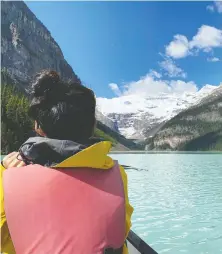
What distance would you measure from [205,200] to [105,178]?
17.8 m

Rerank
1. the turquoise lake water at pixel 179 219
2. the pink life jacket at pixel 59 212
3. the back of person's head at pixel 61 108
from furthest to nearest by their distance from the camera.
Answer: the turquoise lake water at pixel 179 219
the back of person's head at pixel 61 108
the pink life jacket at pixel 59 212

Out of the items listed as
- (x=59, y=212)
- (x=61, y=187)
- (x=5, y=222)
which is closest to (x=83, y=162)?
(x=61, y=187)

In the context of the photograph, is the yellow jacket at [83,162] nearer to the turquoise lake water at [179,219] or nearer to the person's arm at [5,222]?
the person's arm at [5,222]

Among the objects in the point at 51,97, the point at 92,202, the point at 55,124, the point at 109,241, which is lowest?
the point at 109,241

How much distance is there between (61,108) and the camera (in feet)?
8.35

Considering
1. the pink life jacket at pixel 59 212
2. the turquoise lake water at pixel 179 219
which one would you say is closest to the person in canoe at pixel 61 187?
the pink life jacket at pixel 59 212

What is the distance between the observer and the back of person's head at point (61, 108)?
8.39 ft

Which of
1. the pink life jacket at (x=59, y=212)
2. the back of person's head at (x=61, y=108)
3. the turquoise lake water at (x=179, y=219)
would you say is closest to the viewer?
the pink life jacket at (x=59, y=212)

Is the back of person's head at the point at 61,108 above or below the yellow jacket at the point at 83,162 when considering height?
above

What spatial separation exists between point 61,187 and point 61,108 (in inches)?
21.9

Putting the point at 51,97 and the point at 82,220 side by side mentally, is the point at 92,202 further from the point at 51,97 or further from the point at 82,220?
the point at 51,97

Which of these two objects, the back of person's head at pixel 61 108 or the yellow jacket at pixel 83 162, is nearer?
the yellow jacket at pixel 83 162

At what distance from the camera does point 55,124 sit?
2557 mm

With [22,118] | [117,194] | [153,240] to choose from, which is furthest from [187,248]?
[22,118]
